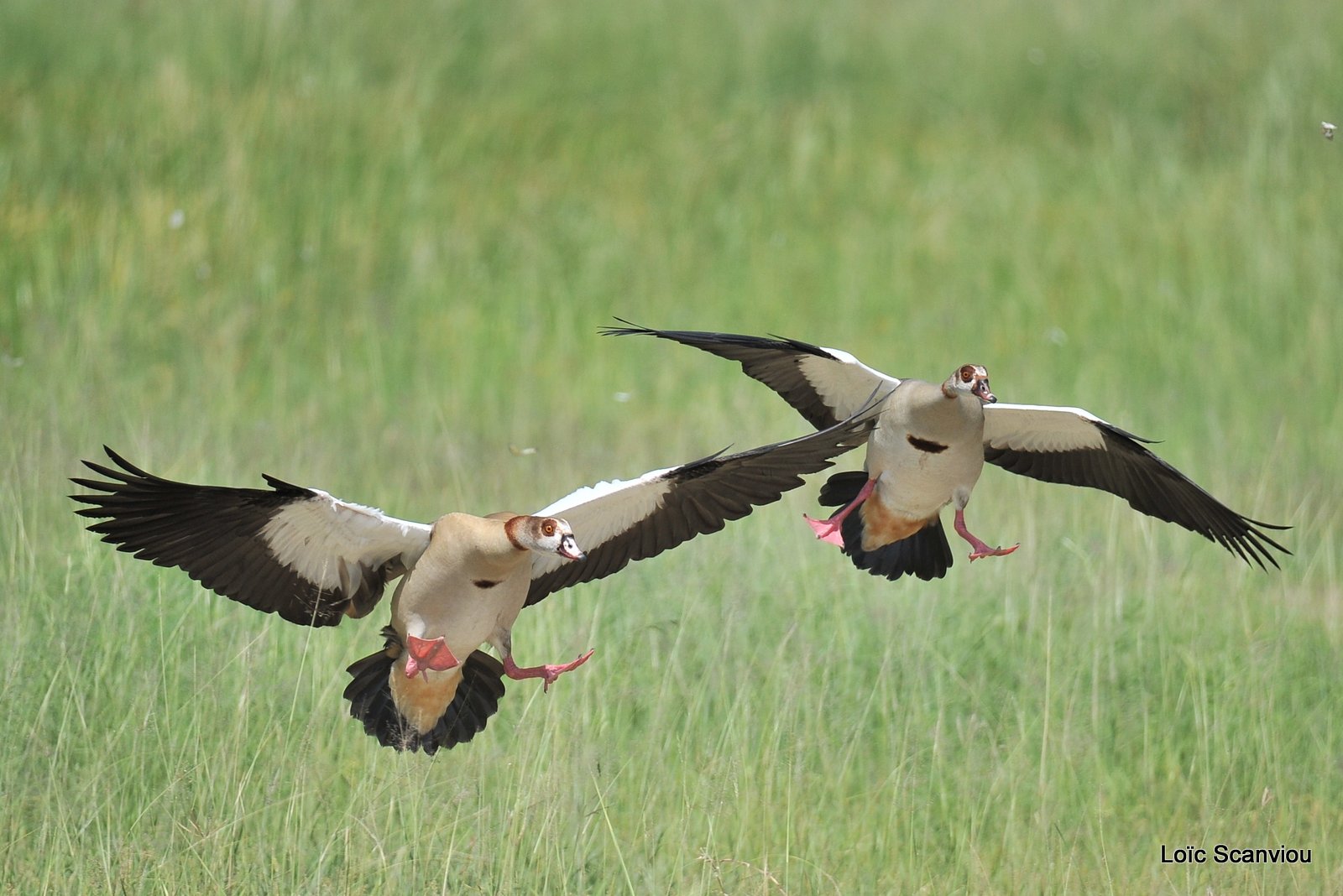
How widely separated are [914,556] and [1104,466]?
725mm

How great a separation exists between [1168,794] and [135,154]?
8908 mm

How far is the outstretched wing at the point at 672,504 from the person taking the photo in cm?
525

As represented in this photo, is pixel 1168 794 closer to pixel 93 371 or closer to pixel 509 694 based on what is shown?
pixel 509 694

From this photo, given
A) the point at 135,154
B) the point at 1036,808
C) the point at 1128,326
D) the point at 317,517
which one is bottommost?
the point at 1036,808

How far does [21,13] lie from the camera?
45.8 feet

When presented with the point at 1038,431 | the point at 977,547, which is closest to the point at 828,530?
the point at 977,547

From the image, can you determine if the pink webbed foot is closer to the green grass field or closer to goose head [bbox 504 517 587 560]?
the green grass field

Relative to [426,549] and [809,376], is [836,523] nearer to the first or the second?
[809,376]

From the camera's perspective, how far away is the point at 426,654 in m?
5.07

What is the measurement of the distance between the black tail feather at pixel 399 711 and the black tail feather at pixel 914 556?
1.31m

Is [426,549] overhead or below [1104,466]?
below

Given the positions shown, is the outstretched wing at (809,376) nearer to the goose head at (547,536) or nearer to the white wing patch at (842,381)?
the white wing patch at (842,381)

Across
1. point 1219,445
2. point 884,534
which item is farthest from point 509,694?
point 1219,445

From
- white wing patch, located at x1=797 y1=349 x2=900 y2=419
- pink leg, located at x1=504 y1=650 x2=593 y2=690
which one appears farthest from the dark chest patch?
pink leg, located at x1=504 y1=650 x2=593 y2=690
